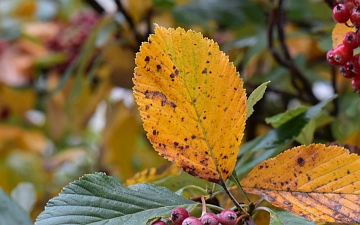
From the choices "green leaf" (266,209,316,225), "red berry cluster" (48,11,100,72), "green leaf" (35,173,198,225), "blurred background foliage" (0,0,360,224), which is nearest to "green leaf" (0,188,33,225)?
"blurred background foliage" (0,0,360,224)

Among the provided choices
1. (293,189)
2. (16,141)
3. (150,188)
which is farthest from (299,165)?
(16,141)

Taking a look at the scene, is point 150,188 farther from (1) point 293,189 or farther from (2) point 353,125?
(2) point 353,125

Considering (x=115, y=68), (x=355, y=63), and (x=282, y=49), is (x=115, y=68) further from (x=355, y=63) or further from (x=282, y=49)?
(x=355, y=63)

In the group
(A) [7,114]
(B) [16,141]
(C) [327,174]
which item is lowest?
(C) [327,174]

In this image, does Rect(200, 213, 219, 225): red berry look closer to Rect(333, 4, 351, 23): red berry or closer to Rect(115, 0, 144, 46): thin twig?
Rect(333, 4, 351, 23): red berry

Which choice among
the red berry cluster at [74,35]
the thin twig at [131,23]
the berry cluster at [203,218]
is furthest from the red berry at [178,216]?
the red berry cluster at [74,35]

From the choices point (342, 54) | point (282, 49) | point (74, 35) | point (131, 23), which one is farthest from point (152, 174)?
point (74, 35)
